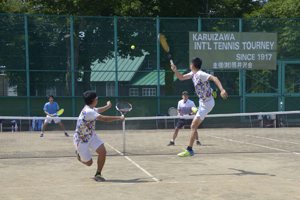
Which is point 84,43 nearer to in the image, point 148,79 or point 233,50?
point 148,79

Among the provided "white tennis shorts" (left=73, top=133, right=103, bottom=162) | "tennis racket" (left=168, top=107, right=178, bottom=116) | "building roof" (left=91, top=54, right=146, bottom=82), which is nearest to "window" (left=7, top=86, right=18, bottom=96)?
"building roof" (left=91, top=54, right=146, bottom=82)

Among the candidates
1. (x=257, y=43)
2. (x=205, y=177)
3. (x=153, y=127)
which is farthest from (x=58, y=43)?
(x=205, y=177)

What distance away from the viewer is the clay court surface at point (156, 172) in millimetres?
6391

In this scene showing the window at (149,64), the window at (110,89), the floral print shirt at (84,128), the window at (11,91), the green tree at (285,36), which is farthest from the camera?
the green tree at (285,36)

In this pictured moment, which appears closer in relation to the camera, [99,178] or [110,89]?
[99,178]

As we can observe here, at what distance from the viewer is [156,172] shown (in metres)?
8.34

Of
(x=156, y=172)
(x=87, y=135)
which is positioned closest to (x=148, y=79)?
(x=156, y=172)

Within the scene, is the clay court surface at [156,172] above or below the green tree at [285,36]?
below

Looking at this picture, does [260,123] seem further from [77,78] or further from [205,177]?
[205,177]

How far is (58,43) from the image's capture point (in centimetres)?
2202

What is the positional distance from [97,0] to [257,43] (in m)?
11.4

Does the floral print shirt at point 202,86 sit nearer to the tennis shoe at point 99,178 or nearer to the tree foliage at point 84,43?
the tennis shoe at point 99,178

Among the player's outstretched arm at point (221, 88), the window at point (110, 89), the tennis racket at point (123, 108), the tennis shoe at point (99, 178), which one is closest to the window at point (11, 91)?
the window at point (110, 89)

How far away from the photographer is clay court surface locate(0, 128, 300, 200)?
21.0 feet
